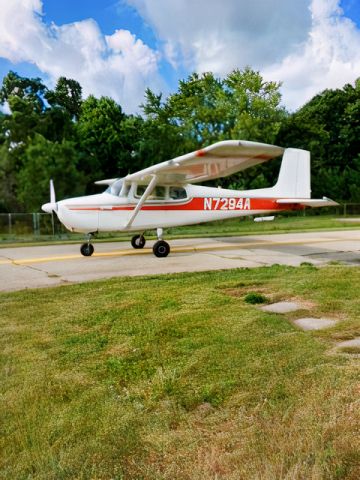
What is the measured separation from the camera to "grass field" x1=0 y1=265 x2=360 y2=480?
7.10 ft

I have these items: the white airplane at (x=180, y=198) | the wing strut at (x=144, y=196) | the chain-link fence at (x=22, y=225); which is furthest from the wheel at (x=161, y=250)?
the chain-link fence at (x=22, y=225)

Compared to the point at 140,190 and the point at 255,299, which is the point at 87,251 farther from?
the point at 255,299

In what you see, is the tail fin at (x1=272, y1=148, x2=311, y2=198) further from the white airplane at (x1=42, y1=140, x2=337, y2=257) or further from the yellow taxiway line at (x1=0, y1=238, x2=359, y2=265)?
the yellow taxiway line at (x1=0, y1=238, x2=359, y2=265)

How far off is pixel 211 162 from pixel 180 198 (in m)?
1.97

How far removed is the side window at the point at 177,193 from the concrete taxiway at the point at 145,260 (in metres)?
1.62

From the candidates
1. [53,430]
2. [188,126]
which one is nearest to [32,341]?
[53,430]

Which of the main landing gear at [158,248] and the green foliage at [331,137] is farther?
the green foliage at [331,137]

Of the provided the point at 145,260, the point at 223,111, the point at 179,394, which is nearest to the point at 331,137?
the point at 223,111

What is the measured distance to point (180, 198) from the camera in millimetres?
13156

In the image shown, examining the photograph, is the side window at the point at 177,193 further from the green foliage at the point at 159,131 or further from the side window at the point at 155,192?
the green foliage at the point at 159,131

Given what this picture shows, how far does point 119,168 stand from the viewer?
29188 millimetres

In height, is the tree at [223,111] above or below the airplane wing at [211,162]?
above

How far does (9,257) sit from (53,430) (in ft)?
34.0

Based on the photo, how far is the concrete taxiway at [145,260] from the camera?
8.52 meters
